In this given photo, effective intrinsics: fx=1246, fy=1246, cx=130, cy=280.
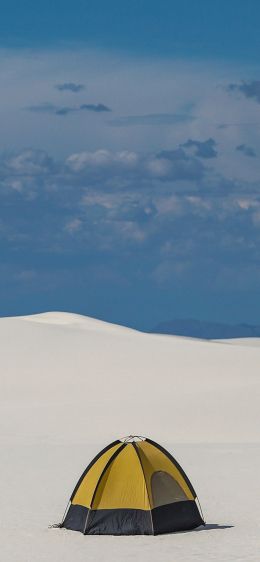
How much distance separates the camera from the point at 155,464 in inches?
630

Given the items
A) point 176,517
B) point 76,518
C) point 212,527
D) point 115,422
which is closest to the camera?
point 176,517

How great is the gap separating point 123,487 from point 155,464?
1.70 ft

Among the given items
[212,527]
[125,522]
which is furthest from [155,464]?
[212,527]

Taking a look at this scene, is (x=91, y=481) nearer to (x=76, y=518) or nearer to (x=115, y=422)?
(x=76, y=518)

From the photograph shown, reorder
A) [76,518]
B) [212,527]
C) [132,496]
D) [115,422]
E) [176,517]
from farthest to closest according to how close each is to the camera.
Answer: [115,422]
[212,527]
[76,518]
[176,517]
[132,496]

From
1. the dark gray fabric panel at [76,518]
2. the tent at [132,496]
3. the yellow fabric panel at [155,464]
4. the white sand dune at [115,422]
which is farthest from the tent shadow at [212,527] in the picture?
the dark gray fabric panel at [76,518]

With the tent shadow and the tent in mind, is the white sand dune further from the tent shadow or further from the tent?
the tent

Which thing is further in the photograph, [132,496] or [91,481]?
[91,481]

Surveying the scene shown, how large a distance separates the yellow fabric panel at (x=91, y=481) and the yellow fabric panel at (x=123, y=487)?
0.08 meters

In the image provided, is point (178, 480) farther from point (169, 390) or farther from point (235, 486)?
point (169, 390)

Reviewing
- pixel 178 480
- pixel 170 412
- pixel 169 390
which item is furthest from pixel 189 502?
pixel 169 390

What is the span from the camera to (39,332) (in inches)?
1709

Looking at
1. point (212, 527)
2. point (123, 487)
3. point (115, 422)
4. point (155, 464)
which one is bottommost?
point (212, 527)

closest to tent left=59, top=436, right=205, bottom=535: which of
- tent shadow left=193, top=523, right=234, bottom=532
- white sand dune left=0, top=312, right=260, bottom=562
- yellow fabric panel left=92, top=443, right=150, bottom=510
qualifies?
yellow fabric panel left=92, top=443, right=150, bottom=510
